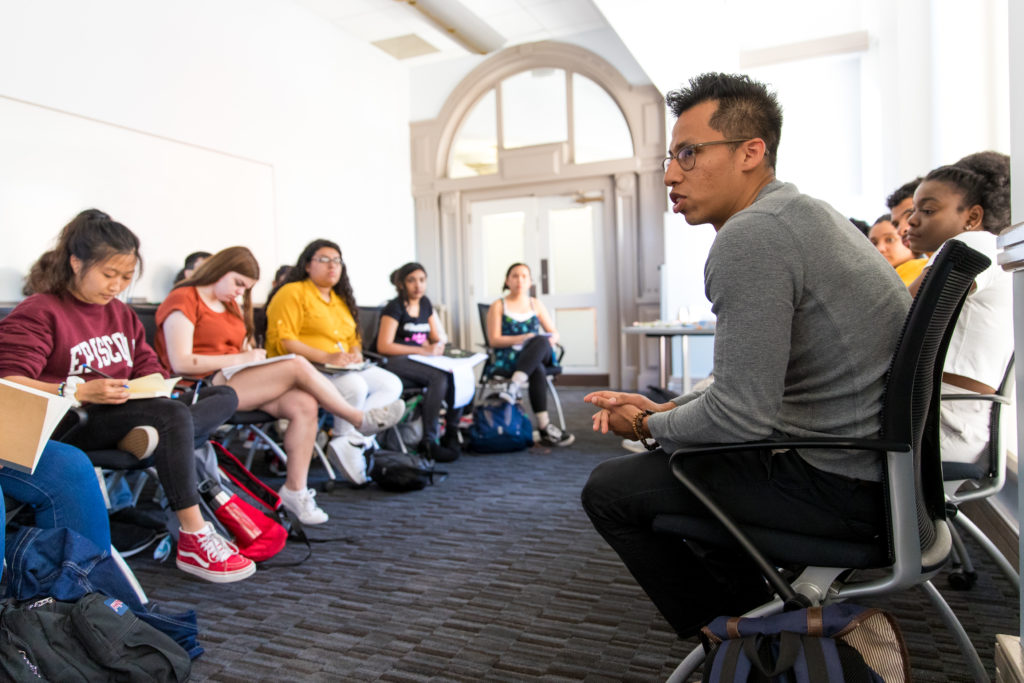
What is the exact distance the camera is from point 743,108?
4.31 feet

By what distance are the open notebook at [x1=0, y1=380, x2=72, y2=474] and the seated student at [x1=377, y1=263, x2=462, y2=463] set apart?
7.98 ft

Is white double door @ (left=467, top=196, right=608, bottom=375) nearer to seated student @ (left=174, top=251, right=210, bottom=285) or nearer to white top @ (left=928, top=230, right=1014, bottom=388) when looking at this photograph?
seated student @ (left=174, top=251, right=210, bottom=285)

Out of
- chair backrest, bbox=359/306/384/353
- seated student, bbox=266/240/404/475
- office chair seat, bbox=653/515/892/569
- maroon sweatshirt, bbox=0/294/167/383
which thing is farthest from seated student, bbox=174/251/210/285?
office chair seat, bbox=653/515/892/569

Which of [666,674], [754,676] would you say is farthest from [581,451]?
[754,676]

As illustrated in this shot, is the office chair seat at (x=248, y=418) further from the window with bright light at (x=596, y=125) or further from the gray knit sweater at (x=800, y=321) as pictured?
the window with bright light at (x=596, y=125)

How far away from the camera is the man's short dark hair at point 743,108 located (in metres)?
1.31

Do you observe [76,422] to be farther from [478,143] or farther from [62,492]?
[478,143]

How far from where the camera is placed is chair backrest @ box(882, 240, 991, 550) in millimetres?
1004

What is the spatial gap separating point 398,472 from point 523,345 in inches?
62.0

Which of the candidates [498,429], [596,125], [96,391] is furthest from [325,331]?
[596,125]

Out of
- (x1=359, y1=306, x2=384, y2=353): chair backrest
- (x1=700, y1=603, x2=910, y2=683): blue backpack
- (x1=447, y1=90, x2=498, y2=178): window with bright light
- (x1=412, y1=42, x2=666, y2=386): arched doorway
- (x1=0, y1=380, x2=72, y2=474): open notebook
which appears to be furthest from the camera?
(x1=447, y1=90, x2=498, y2=178): window with bright light

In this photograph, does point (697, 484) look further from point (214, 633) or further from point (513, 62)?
point (513, 62)

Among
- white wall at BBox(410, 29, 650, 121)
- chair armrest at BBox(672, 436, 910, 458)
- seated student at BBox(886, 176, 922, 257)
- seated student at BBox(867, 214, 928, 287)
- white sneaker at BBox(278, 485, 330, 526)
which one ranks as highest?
white wall at BBox(410, 29, 650, 121)

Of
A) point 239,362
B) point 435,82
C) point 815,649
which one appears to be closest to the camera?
point 815,649
